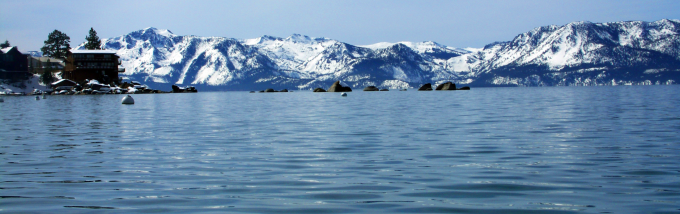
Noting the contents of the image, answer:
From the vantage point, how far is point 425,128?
31531mm

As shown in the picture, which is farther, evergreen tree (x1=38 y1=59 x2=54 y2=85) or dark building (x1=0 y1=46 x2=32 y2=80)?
evergreen tree (x1=38 y1=59 x2=54 y2=85)

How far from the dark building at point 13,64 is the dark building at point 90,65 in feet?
38.1

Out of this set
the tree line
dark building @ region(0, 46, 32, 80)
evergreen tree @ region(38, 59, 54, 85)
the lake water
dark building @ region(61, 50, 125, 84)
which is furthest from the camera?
the tree line

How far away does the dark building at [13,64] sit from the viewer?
517 ft

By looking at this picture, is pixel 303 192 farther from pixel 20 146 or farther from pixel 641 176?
pixel 20 146

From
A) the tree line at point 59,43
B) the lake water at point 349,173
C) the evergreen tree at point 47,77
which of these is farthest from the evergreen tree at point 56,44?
the lake water at point 349,173

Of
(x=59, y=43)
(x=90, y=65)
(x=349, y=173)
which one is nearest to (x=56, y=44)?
(x=59, y=43)

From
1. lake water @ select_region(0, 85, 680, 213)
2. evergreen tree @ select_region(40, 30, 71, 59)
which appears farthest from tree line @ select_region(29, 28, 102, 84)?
lake water @ select_region(0, 85, 680, 213)

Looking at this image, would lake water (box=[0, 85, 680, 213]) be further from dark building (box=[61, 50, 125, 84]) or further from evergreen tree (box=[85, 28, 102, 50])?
evergreen tree (box=[85, 28, 102, 50])

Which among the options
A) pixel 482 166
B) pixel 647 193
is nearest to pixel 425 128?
pixel 482 166

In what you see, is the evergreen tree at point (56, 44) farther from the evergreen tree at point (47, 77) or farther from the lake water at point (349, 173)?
the lake water at point (349, 173)

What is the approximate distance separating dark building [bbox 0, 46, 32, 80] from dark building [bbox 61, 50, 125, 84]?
11.6 m

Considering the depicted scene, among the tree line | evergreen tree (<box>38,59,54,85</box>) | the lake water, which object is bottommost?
the lake water

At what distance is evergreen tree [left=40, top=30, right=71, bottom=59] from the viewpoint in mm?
190250
